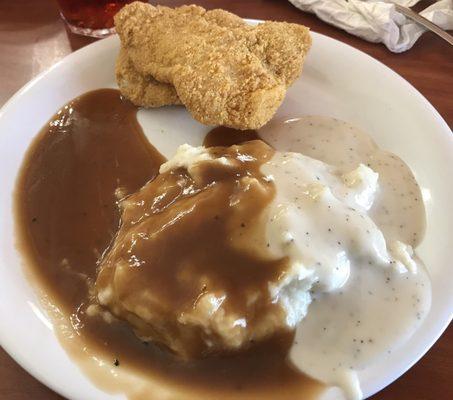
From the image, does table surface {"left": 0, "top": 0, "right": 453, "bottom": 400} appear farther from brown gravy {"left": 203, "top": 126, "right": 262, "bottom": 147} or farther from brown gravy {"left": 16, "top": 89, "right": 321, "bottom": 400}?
brown gravy {"left": 203, "top": 126, "right": 262, "bottom": 147}

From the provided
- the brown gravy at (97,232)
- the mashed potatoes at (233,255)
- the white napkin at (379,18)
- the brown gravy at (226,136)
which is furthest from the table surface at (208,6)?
the mashed potatoes at (233,255)

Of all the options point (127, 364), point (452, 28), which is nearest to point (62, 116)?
point (127, 364)

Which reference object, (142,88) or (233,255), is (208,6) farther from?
(233,255)

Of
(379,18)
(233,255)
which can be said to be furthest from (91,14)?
(233,255)

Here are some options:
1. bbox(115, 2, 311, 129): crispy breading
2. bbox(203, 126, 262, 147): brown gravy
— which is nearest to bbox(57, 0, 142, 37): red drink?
bbox(115, 2, 311, 129): crispy breading

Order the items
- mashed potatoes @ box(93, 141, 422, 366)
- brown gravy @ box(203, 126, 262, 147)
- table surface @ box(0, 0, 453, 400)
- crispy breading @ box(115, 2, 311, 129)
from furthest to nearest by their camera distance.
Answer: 1. table surface @ box(0, 0, 453, 400)
2. brown gravy @ box(203, 126, 262, 147)
3. crispy breading @ box(115, 2, 311, 129)
4. mashed potatoes @ box(93, 141, 422, 366)

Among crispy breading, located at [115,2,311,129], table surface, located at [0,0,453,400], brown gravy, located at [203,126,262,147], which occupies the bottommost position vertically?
brown gravy, located at [203,126,262,147]

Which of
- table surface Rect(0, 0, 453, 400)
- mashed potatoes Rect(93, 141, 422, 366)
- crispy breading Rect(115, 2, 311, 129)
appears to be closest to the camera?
mashed potatoes Rect(93, 141, 422, 366)
